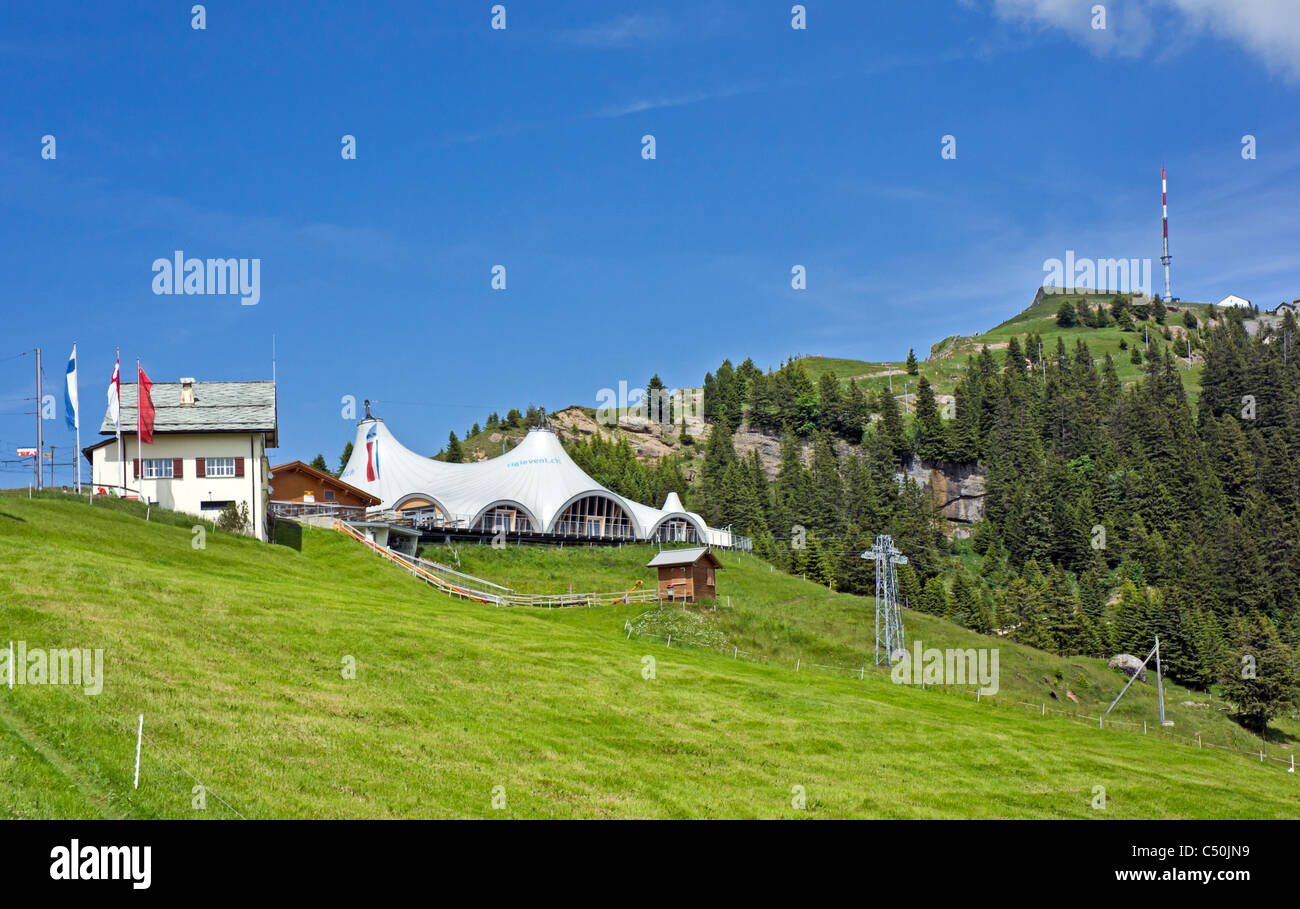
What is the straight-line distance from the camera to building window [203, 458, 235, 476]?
5731 cm

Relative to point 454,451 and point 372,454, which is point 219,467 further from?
point 454,451

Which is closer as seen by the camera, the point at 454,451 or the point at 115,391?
the point at 115,391

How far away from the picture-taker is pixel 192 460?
57.5 m

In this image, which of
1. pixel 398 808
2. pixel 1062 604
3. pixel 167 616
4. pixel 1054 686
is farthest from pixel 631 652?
pixel 1062 604

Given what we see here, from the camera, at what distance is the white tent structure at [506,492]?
81125 mm

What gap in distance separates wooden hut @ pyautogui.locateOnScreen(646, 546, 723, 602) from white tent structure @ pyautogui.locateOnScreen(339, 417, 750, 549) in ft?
78.9

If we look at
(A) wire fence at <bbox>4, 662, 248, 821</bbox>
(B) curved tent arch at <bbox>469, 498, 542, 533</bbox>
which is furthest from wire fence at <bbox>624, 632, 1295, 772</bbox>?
(B) curved tent arch at <bbox>469, 498, 542, 533</bbox>

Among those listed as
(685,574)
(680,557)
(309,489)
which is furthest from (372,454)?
(685,574)

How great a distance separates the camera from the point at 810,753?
2759 centimetres

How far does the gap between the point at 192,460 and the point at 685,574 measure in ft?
82.8

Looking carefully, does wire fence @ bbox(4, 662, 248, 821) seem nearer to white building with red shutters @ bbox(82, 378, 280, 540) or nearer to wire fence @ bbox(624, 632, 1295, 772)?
wire fence @ bbox(624, 632, 1295, 772)
